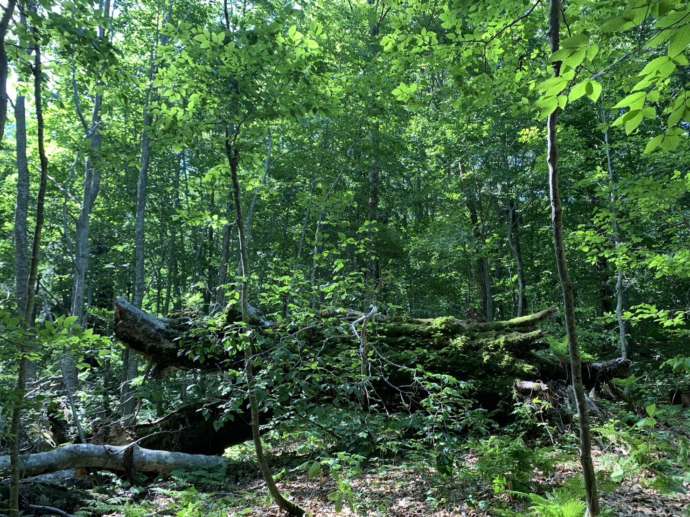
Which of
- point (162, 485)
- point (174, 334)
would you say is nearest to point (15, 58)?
point (174, 334)

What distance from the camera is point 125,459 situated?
6230mm

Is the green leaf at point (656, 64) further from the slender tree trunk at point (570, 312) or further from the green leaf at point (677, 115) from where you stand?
the slender tree trunk at point (570, 312)

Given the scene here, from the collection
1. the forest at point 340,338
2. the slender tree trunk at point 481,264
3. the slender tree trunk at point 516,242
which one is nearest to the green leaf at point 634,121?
the forest at point 340,338

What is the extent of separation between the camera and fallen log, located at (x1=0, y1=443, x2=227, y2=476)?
5.94 m

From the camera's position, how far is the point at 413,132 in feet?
51.8

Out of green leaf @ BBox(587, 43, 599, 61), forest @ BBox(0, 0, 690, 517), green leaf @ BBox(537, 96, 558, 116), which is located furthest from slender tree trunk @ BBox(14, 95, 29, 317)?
green leaf @ BBox(587, 43, 599, 61)

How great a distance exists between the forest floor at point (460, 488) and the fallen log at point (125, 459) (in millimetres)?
367

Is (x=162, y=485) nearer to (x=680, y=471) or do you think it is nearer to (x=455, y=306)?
(x=680, y=471)

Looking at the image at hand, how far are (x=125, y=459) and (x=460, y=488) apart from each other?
15.5 feet

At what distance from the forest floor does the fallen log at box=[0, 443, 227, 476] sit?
1.20ft

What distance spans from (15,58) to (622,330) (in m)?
12.4

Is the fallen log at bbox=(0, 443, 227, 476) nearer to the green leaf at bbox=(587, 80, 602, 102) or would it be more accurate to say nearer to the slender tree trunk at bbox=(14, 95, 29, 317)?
the slender tree trunk at bbox=(14, 95, 29, 317)

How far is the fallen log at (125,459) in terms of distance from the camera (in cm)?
594

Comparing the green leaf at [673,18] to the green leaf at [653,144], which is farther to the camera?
the green leaf at [653,144]
